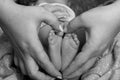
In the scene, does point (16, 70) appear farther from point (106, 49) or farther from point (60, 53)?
point (106, 49)

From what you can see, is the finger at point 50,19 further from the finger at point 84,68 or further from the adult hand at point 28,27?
the finger at point 84,68

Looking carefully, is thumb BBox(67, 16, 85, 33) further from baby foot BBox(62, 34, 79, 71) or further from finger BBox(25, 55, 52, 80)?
finger BBox(25, 55, 52, 80)

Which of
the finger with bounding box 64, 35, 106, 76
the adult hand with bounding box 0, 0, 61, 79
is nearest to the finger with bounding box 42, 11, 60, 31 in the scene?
the adult hand with bounding box 0, 0, 61, 79

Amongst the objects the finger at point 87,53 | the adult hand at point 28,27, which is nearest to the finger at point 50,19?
the adult hand at point 28,27

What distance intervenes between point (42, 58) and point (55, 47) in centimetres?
5

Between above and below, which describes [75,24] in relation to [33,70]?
above

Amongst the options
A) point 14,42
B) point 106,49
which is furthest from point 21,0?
point 106,49

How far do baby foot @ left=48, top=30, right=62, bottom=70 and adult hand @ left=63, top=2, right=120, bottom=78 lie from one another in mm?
45

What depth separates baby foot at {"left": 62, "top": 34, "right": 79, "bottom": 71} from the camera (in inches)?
30.3

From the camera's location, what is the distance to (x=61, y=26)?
2.64 feet

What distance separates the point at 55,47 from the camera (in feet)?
2.51

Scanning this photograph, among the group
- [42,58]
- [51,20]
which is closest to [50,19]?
[51,20]

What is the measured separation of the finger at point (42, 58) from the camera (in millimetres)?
760

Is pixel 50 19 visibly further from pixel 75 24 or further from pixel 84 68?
pixel 84 68
